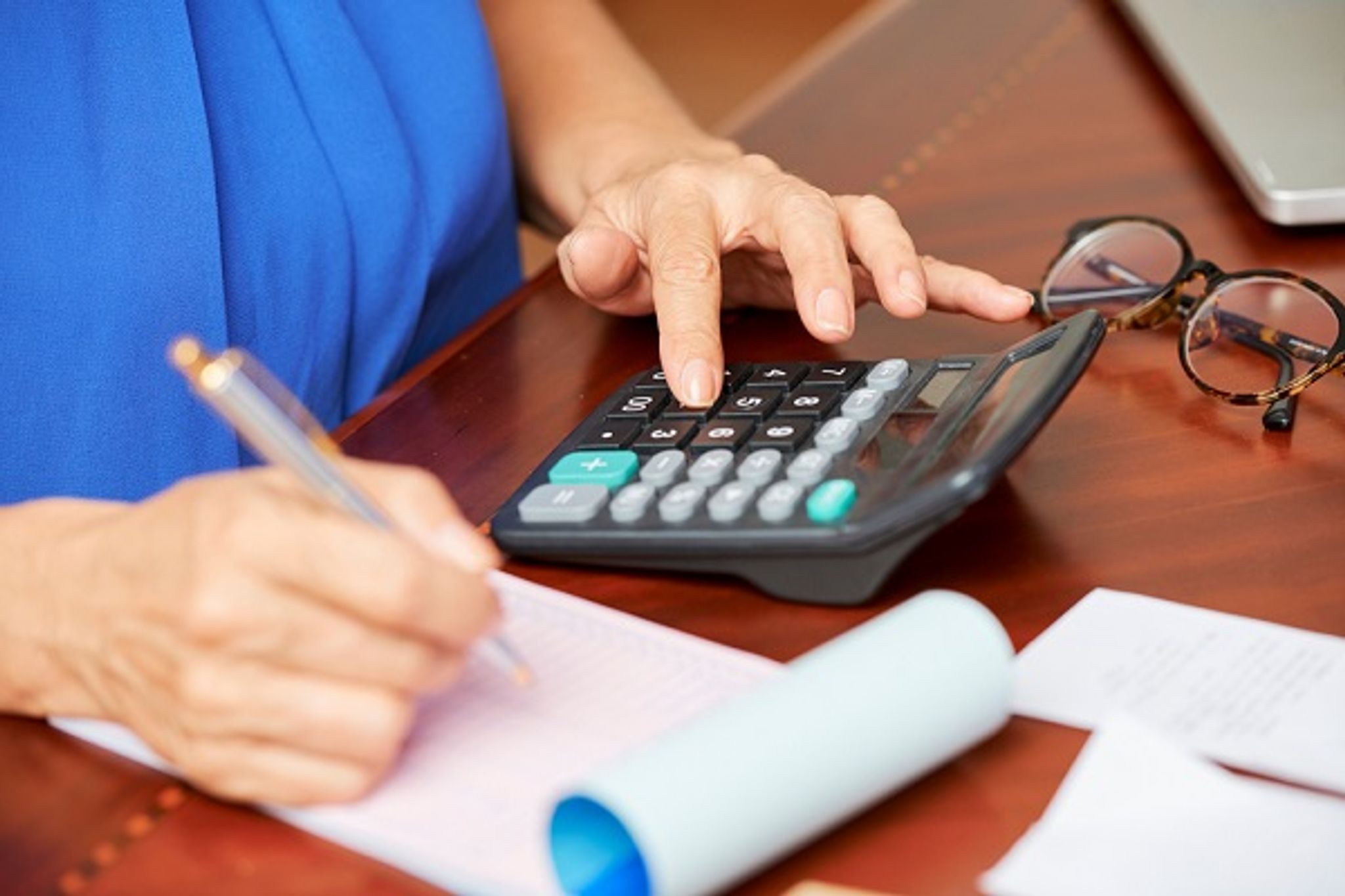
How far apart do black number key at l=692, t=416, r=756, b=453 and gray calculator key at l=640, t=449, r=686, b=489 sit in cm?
1

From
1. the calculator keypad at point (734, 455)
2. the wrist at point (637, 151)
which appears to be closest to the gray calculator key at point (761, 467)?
the calculator keypad at point (734, 455)

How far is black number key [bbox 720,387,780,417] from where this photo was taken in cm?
69

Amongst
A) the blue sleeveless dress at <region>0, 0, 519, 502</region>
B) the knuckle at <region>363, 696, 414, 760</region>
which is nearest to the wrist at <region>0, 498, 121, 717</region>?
the knuckle at <region>363, 696, 414, 760</region>

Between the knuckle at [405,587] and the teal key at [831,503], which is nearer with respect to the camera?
the knuckle at [405,587]

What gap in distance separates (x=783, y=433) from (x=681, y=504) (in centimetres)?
6

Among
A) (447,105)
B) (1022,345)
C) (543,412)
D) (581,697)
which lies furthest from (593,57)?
(581,697)

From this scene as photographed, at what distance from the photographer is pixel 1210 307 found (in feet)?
2.58

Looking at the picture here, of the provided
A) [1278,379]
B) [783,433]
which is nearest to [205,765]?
[783,433]

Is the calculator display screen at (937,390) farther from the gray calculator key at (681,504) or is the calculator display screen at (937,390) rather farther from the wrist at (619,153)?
the wrist at (619,153)

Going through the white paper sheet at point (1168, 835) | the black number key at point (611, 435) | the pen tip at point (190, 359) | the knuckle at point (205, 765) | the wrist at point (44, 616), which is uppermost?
the pen tip at point (190, 359)

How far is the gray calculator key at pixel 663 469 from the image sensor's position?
640 millimetres

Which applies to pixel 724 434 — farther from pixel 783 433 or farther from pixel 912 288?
pixel 912 288

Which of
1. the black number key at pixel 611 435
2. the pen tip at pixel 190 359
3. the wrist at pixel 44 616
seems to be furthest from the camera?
the black number key at pixel 611 435

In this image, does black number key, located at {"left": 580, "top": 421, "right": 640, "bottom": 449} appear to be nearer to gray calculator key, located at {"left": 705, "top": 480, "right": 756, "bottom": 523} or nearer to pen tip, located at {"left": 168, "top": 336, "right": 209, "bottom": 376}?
gray calculator key, located at {"left": 705, "top": 480, "right": 756, "bottom": 523}
